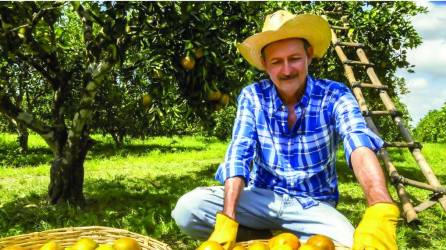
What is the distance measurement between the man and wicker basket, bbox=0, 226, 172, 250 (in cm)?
49

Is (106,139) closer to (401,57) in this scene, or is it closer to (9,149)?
(9,149)

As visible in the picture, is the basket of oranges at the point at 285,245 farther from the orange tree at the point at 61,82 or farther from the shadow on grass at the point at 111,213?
the orange tree at the point at 61,82

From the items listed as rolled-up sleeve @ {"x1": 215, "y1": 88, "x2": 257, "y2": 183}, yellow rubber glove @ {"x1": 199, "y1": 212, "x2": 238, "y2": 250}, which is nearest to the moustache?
rolled-up sleeve @ {"x1": 215, "y1": 88, "x2": 257, "y2": 183}

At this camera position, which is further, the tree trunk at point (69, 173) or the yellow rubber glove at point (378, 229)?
the tree trunk at point (69, 173)

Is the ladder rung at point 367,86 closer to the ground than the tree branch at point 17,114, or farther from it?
farther from it

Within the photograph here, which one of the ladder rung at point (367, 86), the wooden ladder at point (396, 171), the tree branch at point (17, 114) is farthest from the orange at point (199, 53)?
the tree branch at point (17, 114)

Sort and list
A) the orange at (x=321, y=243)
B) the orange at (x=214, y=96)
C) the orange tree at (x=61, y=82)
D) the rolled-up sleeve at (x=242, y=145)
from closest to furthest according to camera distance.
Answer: the orange at (x=321, y=243), the rolled-up sleeve at (x=242, y=145), the orange at (x=214, y=96), the orange tree at (x=61, y=82)

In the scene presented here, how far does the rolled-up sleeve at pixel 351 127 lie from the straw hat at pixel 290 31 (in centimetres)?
36

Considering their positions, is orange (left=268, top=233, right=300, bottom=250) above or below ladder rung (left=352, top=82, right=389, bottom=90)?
below

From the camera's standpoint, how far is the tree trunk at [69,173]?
580 centimetres

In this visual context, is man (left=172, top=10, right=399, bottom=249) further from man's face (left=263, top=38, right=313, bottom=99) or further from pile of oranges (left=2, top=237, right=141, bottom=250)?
pile of oranges (left=2, top=237, right=141, bottom=250)

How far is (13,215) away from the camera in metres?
5.67

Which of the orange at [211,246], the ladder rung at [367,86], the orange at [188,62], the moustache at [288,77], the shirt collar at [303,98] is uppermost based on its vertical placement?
the orange at [188,62]

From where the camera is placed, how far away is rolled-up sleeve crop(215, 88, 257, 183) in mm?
2684
